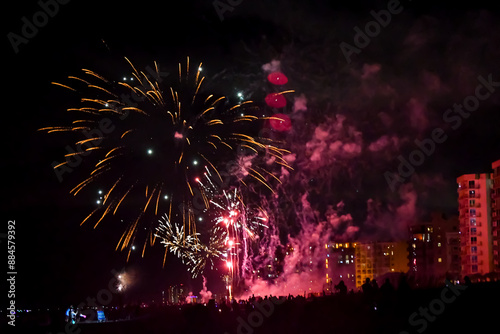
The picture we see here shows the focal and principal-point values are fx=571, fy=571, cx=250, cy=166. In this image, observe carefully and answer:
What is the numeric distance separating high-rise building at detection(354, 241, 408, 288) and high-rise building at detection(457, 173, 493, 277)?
16.0m

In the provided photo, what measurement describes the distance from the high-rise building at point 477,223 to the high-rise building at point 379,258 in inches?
630

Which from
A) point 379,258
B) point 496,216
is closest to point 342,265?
point 379,258

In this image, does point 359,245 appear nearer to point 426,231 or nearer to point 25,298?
point 426,231

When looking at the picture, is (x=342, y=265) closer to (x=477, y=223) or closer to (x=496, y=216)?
(x=477, y=223)

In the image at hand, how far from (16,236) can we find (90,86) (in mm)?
20395

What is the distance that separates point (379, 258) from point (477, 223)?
28.4 metres

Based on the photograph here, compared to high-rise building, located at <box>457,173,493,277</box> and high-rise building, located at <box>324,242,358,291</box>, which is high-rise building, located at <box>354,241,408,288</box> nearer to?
high-rise building, located at <box>324,242,358,291</box>

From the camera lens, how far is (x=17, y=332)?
22.8m

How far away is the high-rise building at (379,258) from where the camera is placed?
8125cm

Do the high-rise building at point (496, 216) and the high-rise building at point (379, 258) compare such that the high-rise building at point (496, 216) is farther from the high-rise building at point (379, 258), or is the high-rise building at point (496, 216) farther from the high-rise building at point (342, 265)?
the high-rise building at point (342, 265)

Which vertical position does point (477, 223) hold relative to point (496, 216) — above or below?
below

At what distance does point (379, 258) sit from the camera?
87.1m

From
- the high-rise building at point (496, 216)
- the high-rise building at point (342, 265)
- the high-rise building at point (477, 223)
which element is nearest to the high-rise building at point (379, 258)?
the high-rise building at point (342, 265)

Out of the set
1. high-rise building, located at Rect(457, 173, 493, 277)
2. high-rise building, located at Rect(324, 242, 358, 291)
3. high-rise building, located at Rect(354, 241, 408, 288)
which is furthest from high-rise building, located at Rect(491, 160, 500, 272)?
high-rise building, located at Rect(324, 242, 358, 291)
